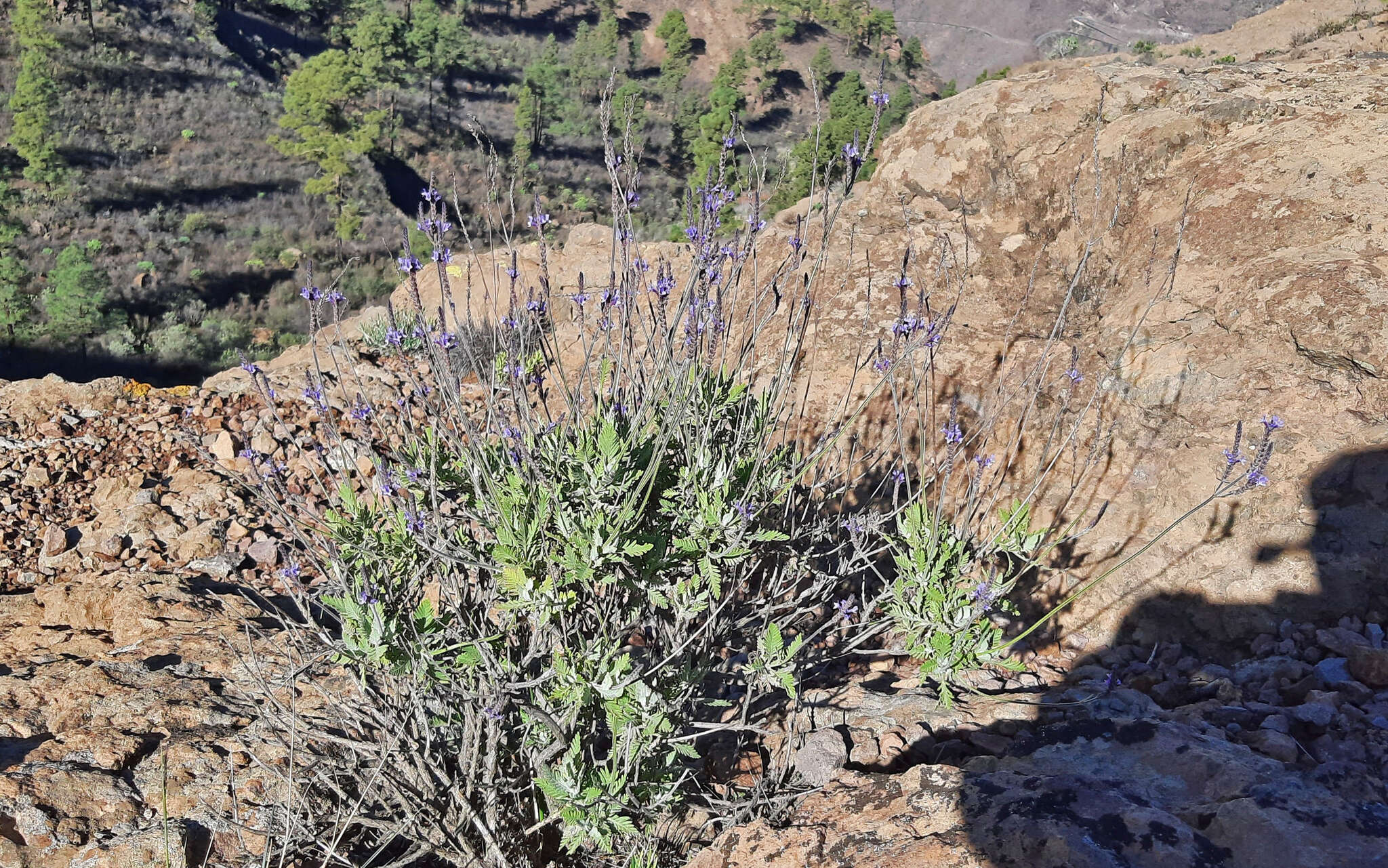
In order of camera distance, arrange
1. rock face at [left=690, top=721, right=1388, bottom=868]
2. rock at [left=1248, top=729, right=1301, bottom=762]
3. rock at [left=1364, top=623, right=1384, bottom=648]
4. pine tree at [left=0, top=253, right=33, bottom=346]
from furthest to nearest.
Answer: pine tree at [left=0, top=253, right=33, bottom=346] → rock at [left=1364, top=623, right=1384, bottom=648] → rock at [left=1248, top=729, right=1301, bottom=762] → rock face at [left=690, top=721, right=1388, bottom=868]

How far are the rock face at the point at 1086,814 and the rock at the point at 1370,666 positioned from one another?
751 millimetres

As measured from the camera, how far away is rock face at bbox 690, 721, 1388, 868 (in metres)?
1.96

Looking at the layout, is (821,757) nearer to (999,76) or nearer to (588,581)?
(588,581)

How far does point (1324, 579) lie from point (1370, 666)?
498 millimetres

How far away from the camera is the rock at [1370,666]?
8.90 ft

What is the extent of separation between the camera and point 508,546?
2324 mm

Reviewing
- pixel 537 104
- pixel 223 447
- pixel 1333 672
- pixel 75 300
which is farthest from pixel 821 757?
pixel 537 104

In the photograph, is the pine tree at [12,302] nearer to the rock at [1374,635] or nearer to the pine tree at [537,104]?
the pine tree at [537,104]

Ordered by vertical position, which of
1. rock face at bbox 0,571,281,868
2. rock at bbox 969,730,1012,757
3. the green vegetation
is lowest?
rock face at bbox 0,571,281,868

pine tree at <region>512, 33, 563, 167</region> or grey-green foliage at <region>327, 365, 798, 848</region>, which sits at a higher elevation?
grey-green foliage at <region>327, 365, 798, 848</region>

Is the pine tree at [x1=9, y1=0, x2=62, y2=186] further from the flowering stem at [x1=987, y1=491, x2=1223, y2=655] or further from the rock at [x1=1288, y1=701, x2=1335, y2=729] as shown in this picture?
the rock at [x1=1288, y1=701, x2=1335, y2=729]

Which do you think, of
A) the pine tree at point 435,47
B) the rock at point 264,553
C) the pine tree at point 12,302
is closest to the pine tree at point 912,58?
the pine tree at point 435,47

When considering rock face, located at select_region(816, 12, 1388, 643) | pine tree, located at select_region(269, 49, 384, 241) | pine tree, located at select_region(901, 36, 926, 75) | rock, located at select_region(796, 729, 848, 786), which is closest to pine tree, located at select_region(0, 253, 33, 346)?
pine tree, located at select_region(269, 49, 384, 241)

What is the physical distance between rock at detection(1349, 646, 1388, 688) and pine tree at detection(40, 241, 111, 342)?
83.7 feet
